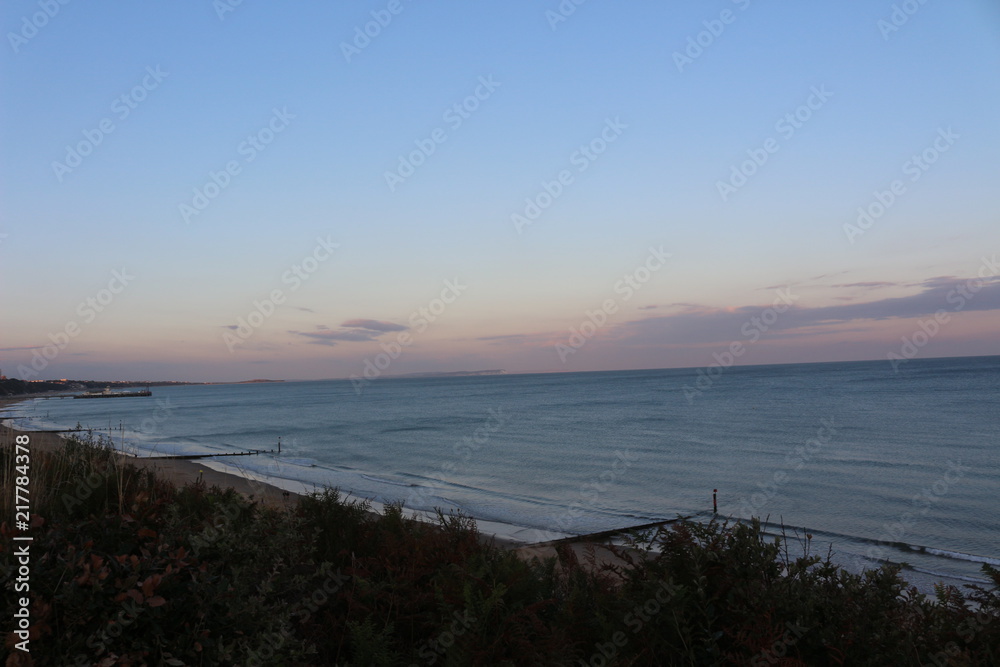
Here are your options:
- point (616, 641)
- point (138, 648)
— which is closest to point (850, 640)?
point (616, 641)

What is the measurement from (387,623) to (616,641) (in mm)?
1509

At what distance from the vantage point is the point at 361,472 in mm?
31422

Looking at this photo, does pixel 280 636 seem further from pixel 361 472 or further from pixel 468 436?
pixel 468 436

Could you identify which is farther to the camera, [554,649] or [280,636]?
[554,649]
